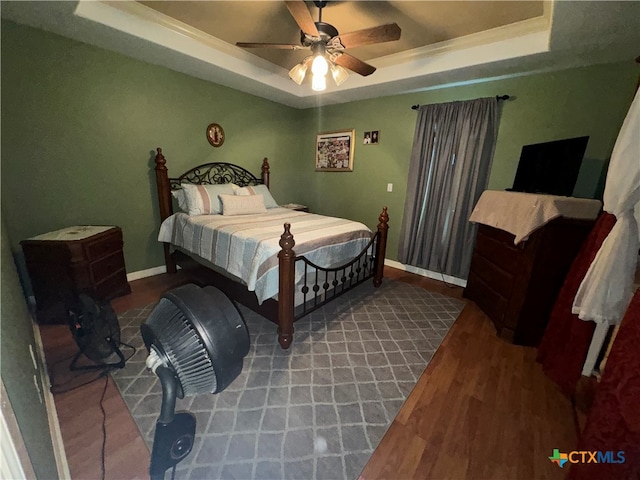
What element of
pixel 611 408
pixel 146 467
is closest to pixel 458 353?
pixel 611 408

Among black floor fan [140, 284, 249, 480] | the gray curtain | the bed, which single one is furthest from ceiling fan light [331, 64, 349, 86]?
black floor fan [140, 284, 249, 480]

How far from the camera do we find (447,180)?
2994 millimetres

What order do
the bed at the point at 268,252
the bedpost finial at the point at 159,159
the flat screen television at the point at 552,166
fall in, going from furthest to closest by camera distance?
the bedpost finial at the point at 159,159
the flat screen television at the point at 552,166
the bed at the point at 268,252

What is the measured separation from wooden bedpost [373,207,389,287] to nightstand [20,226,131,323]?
258cm

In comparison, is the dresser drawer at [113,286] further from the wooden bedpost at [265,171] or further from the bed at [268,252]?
the wooden bedpost at [265,171]

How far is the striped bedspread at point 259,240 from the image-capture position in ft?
5.97

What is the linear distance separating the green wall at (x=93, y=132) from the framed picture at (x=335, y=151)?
1.36 meters

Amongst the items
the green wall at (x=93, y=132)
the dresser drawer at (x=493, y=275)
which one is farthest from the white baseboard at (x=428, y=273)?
the green wall at (x=93, y=132)

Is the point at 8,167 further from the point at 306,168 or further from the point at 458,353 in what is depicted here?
the point at 458,353

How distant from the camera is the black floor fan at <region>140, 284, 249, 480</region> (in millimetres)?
551

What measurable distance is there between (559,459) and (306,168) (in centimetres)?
415

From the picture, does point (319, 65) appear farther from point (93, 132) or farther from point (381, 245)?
point (93, 132)

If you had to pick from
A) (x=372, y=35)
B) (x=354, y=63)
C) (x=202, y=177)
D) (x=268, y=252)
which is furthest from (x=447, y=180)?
(x=202, y=177)

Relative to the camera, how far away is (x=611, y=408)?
0.91m
